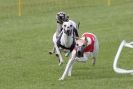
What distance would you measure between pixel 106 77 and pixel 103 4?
19.0 metres

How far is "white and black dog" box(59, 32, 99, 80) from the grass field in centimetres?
28

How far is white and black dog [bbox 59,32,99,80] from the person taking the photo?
1071 centimetres

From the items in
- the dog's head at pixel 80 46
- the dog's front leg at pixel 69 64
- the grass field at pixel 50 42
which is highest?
the dog's head at pixel 80 46

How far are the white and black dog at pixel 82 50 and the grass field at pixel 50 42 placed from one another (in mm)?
282

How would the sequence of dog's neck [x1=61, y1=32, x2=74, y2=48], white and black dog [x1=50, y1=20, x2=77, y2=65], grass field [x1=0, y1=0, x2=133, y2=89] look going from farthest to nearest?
dog's neck [x1=61, y1=32, x2=74, y2=48] → white and black dog [x1=50, y1=20, x2=77, y2=65] → grass field [x1=0, y1=0, x2=133, y2=89]

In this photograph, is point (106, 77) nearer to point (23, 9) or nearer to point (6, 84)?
point (6, 84)

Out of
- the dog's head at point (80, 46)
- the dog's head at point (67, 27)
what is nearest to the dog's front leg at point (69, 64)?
the dog's head at point (80, 46)

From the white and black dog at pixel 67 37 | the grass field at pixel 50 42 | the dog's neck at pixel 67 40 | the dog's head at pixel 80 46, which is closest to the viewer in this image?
the grass field at pixel 50 42

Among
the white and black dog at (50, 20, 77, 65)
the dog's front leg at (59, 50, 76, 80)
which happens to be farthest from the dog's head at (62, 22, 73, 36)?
the dog's front leg at (59, 50, 76, 80)

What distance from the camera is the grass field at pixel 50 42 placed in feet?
34.3

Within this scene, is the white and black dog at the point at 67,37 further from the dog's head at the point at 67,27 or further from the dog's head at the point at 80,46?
the dog's head at the point at 80,46

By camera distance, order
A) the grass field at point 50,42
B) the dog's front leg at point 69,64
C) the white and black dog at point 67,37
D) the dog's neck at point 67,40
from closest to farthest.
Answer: the grass field at point 50,42
the dog's front leg at point 69,64
the white and black dog at point 67,37
the dog's neck at point 67,40

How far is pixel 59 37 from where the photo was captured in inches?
449

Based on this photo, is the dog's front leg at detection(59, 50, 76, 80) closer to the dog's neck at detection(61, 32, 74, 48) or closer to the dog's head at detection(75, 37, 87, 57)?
the dog's head at detection(75, 37, 87, 57)
